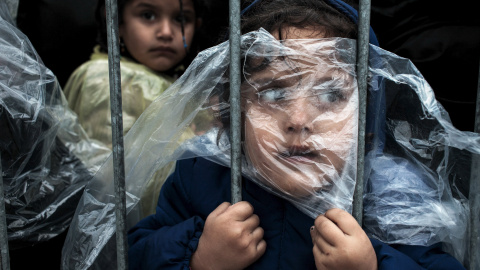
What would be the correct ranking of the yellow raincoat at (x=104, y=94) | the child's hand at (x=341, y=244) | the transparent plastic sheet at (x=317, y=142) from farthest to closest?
1. the yellow raincoat at (x=104, y=94)
2. the transparent plastic sheet at (x=317, y=142)
3. the child's hand at (x=341, y=244)

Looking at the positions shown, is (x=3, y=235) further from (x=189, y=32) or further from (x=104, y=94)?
(x=189, y=32)

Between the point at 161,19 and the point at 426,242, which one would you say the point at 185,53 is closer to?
the point at 161,19

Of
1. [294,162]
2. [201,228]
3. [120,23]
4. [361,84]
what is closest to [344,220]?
[294,162]

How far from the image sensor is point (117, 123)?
1.07 metres

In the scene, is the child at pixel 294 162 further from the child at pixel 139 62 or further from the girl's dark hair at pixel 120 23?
the girl's dark hair at pixel 120 23

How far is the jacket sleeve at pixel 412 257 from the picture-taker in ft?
3.55

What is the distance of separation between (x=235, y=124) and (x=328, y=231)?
292 mm

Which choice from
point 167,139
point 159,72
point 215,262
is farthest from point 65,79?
point 215,262

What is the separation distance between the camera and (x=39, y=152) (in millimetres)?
1406

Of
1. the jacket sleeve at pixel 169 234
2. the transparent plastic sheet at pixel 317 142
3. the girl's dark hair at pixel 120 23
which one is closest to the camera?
the transparent plastic sheet at pixel 317 142

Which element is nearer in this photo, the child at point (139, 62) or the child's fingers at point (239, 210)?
the child's fingers at point (239, 210)

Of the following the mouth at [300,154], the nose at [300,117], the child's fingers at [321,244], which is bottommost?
the child's fingers at [321,244]

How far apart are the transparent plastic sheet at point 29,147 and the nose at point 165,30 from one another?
0.79 metres

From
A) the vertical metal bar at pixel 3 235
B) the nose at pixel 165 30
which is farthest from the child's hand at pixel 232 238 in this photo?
the nose at pixel 165 30
